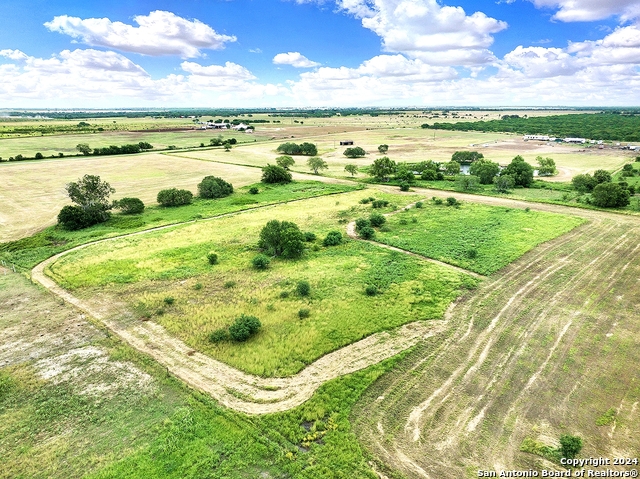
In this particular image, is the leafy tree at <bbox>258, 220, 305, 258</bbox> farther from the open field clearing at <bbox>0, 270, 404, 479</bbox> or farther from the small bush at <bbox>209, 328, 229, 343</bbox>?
the open field clearing at <bbox>0, 270, 404, 479</bbox>

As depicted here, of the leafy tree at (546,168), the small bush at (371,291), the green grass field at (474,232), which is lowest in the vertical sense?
the small bush at (371,291)

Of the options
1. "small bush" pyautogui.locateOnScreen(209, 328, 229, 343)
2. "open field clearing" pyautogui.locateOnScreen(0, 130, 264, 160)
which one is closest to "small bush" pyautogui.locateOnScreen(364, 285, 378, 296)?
"small bush" pyautogui.locateOnScreen(209, 328, 229, 343)

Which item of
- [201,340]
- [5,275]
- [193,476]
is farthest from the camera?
[5,275]

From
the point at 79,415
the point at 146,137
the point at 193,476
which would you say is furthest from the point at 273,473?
the point at 146,137

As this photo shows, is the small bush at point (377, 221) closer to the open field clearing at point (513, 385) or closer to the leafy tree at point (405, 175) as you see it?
the open field clearing at point (513, 385)

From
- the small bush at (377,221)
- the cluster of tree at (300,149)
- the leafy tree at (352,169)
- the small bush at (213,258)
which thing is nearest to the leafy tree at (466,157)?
the leafy tree at (352,169)

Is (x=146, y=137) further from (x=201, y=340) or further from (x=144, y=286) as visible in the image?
(x=201, y=340)
